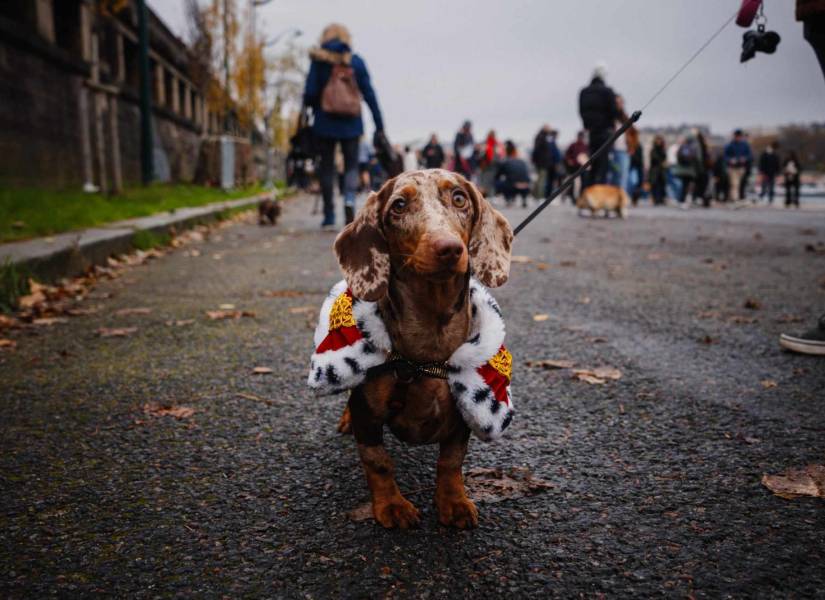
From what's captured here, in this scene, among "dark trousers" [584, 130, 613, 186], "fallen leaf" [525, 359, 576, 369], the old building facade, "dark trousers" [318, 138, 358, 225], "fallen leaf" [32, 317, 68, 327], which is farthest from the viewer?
"dark trousers" [584, 130, 613, 186]

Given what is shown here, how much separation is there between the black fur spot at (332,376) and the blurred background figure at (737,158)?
2020cm

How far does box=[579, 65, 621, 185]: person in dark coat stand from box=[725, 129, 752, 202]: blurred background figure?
369 inches

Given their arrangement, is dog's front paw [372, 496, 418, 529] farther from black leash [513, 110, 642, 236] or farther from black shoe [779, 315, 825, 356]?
black shoe [779, 315, 825, 356]

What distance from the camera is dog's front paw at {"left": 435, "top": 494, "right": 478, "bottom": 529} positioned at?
1.84 meters

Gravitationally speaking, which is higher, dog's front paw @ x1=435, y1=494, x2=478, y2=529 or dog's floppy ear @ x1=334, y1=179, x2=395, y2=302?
dog's floppy ear @ x1=334, y1=179, x2=395, y2=302

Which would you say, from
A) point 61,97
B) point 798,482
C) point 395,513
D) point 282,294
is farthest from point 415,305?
point 61,97

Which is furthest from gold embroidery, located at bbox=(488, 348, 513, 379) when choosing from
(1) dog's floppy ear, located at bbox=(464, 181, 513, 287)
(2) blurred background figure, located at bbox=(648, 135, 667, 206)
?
(2) blurred background figure, located at bbox=(648, 135, 667, 206)

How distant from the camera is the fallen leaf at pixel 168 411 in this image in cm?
265

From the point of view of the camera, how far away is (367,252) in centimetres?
195

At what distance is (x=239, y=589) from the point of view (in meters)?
1.56

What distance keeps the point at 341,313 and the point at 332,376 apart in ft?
0.70

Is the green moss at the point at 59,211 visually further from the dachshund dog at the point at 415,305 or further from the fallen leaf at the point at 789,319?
the fallen leaf at the point at 789,319

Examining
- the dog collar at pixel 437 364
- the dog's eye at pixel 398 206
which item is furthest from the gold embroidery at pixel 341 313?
the dog's eye at pixel 398 206

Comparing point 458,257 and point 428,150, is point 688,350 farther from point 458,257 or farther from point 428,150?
point 428,150
